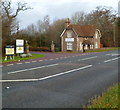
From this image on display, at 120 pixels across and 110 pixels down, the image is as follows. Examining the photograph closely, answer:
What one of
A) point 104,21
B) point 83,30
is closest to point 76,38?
point 83,30

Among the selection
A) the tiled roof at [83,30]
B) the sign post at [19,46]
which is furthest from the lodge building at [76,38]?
the sign post at [19,46]

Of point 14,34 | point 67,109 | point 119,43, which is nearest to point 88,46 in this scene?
point 119,43

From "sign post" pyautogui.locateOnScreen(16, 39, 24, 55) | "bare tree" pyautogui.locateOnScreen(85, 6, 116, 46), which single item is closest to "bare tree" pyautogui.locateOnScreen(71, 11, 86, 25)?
"bare tree" pyautogui.locateOnScreen(85, 6, 116, 46)

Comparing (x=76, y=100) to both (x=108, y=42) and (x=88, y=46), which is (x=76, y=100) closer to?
(x=88, y=46)

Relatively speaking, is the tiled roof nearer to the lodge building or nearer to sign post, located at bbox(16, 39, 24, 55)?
the lodge building

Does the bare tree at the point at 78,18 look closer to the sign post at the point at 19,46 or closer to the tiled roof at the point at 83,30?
the tiled roof at the point at 83,30

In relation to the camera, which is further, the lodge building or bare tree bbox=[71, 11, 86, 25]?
bare tree bbox=[71, 11, 86, 25]

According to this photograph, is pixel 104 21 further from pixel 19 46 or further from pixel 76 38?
pixel 19 46

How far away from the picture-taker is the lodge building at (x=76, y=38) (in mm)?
47531

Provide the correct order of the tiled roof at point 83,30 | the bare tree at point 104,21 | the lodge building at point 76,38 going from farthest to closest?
the bare tree at point 104,21, the tiled roof at point 83,30, the lodge building at point 76,38

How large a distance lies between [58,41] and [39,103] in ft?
149

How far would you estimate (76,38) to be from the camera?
47.3 metres

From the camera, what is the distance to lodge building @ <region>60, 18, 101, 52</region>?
4753 centimetres

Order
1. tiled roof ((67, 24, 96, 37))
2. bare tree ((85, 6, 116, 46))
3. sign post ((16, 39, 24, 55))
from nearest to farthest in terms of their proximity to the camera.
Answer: sign post ((16, 39, 24, 55)), tiled roof ((67, 24, 96, 37)), bare tree ((85, 6, 116, 46))
